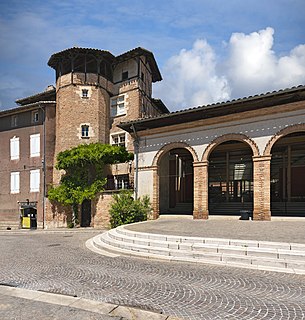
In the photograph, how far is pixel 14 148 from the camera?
84.8 ft

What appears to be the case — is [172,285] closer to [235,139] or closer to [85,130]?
[235,139]

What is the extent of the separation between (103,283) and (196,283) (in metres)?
2.04

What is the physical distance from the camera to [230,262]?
7172 mm

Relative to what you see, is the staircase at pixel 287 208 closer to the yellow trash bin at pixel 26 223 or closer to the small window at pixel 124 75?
the small window at pixel 124 75

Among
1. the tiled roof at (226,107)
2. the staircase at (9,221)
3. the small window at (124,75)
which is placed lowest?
the staircase at (9,221)

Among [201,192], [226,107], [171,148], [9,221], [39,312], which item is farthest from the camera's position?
[9,221]

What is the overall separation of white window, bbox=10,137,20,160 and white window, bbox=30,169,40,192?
2886mm

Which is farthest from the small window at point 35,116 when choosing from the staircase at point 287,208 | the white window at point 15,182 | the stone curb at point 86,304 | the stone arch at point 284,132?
the stone curb at point 86,304

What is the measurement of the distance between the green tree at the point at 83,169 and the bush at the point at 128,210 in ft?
13.1

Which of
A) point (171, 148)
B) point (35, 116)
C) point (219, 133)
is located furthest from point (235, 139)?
point (35, 116)

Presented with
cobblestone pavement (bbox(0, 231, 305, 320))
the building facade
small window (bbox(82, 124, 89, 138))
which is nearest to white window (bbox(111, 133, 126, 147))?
small window (bbox(82, 124, 89, 138))

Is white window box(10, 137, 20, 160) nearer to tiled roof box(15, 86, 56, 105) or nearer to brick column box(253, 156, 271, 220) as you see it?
tiled roof box(15, 86, 56, 105)

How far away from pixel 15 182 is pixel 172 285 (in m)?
23.9

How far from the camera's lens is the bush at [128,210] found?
16.0 metres
